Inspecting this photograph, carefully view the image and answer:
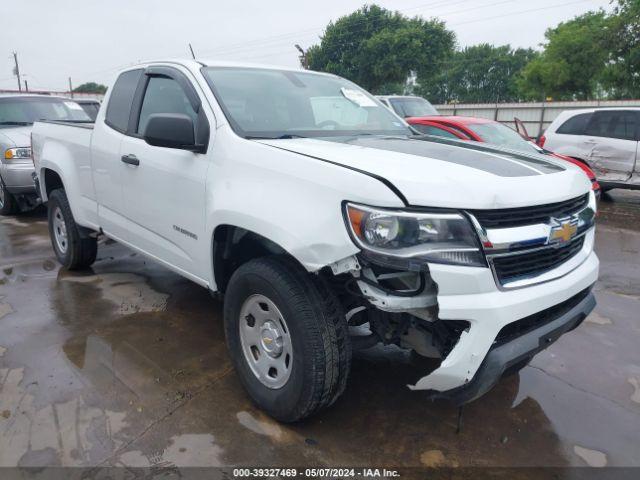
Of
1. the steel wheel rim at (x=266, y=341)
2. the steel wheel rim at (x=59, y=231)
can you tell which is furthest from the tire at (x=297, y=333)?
the steel wheel rim at (x=59, y=231)

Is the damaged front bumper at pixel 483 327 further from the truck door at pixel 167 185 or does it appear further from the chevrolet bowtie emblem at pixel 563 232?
the truck door at pixel 167 185

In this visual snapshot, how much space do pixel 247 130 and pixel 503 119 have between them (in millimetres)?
22858

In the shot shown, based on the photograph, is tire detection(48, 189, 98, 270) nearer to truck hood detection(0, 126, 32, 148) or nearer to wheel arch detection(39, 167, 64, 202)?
wheel arch detection(39, 167, 64, 202)

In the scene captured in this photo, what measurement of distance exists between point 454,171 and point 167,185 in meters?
1.79

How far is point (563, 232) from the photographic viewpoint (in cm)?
235

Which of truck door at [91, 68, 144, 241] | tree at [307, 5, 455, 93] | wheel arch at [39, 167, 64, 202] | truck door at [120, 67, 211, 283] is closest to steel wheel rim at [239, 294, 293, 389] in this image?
truck door at [120, 67, 211, 283]

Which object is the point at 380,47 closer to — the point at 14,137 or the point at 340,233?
the point at 14,137

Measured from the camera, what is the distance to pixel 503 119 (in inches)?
920

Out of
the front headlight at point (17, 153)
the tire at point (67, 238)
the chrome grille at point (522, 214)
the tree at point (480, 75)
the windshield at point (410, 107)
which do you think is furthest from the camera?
the tree at point (480, 75)

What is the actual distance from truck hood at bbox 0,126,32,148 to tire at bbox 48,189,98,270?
2640mm

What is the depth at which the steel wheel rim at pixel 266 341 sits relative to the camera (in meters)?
2.53

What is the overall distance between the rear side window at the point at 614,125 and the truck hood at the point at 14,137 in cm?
947

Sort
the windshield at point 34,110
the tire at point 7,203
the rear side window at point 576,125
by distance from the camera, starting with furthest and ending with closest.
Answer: the rear side window at point 576,125 → the windshield at point 34,110 → the tire at point 7,203

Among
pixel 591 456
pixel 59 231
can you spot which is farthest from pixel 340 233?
pixel 59 231
